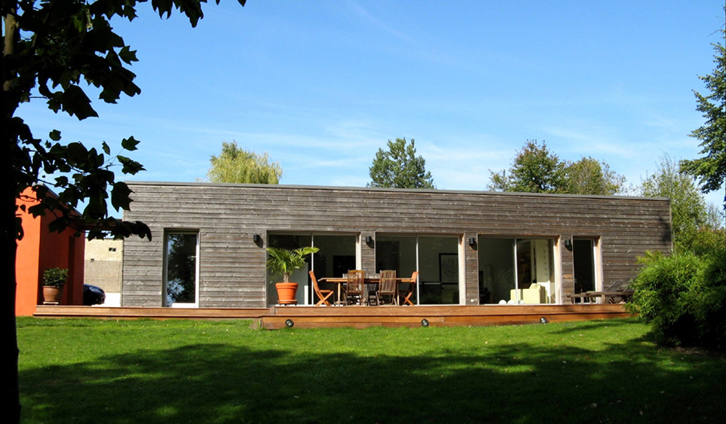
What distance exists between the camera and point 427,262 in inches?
675

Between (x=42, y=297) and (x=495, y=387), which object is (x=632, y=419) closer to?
Result: (x=495, y=387)

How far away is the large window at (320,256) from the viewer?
16344mm

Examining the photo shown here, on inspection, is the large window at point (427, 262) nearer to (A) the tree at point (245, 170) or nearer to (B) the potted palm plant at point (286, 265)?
(B) the potted palm plant at point (286, 265)

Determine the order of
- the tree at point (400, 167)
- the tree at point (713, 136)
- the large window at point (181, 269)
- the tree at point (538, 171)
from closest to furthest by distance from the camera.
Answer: the large window at point (181, 269) < the tree at point (713, 136) < the tree at point (538, 171) < the tree at point (400, 167)

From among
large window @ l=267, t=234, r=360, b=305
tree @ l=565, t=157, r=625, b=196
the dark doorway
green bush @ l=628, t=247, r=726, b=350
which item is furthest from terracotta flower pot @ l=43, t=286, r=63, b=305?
tree @ l=565, t=157, r=625, b=196

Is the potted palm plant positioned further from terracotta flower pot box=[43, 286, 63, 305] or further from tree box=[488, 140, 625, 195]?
tree box=[488, 140, 625, 195]

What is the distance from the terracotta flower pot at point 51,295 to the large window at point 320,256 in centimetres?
486

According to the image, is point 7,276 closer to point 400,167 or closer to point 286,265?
point 286,265

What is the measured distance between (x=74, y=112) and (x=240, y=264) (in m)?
13.7

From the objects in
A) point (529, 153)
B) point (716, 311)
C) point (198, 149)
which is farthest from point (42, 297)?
point (529, 153)

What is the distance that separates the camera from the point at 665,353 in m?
7.73

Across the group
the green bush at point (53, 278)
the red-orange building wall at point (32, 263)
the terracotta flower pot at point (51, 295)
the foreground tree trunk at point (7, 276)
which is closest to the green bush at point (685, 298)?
the foreground tree trunk at point (7, 276)

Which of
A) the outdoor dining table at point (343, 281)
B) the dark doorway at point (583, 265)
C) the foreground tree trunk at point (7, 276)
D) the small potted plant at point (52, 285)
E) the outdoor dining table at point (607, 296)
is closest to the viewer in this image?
the foreground tree trunk at point (7, 276)

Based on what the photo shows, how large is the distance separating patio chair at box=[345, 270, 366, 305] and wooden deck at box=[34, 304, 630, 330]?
2326 millimetres
